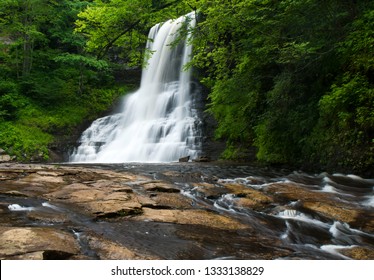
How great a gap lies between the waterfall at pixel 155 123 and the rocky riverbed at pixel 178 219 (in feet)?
26.7

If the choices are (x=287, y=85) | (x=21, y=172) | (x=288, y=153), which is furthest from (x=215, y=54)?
(x=21, y=172)

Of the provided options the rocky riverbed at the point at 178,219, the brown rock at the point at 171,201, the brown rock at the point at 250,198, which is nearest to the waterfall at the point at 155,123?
the brown rock at the point at 250,198

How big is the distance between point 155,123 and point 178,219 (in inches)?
521

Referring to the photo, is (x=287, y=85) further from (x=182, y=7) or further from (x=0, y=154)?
(x=0, y=154)

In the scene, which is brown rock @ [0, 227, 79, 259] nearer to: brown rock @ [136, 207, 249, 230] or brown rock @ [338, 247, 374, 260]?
brown rock @ [136, 207, 249, 230]

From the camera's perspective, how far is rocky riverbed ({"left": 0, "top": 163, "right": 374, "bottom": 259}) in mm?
3340

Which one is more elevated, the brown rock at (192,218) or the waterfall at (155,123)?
the waterfall at (155,123)

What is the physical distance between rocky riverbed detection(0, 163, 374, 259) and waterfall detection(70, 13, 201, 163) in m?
8.13

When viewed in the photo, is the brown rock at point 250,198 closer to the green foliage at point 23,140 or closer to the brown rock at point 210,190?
the brown rock at point 210,190

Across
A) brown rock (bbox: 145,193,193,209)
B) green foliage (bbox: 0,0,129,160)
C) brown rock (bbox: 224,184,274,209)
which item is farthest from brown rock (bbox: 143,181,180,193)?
green foliage (bbox: 0,0,129,160)

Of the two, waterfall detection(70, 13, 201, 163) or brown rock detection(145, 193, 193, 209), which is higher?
waterfall detection(70, 13, 201, 163)

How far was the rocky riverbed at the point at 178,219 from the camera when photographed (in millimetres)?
3340

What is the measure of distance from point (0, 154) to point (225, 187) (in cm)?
1279

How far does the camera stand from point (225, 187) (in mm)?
6766
